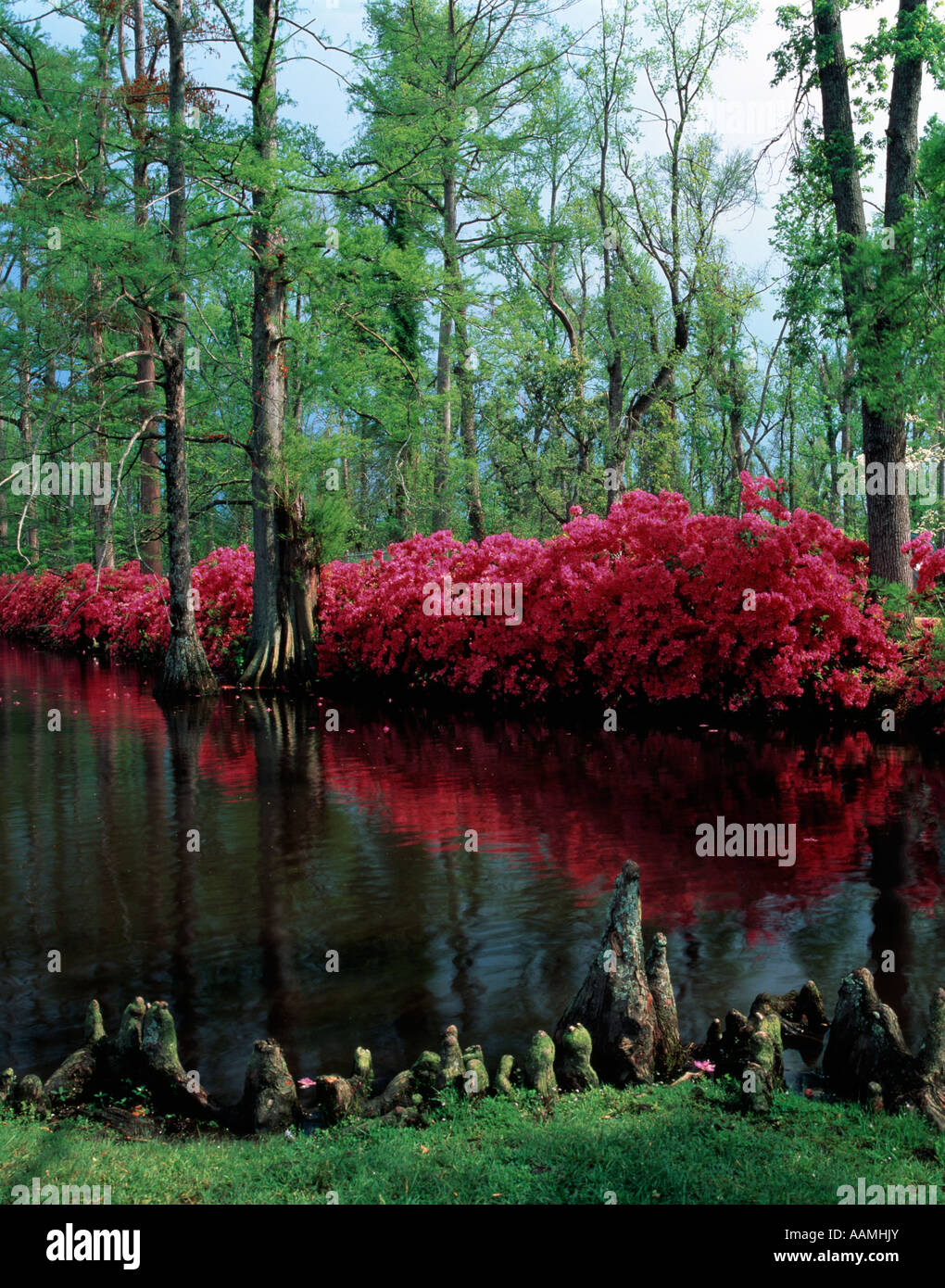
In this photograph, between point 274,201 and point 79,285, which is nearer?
point 274,201

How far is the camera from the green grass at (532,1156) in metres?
3.31

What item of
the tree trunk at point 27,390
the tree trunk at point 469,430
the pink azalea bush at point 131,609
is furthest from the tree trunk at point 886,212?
the tree trunk at point 469,430

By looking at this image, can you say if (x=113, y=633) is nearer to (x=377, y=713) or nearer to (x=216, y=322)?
(x=216, y=322)

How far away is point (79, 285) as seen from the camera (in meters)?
18.2

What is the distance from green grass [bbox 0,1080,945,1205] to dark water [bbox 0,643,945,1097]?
0.89 m

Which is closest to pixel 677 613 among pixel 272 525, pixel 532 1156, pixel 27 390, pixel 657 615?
pixel 657 615

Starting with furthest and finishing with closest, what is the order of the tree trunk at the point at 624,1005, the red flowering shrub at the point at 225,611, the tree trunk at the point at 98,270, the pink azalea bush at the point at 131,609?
the pink azalea bush at the point at 131,609
the red flowering shrub at the point at 225,611
the tree trunk at the point at 98,270
the tree trunk at the point at 624,1005

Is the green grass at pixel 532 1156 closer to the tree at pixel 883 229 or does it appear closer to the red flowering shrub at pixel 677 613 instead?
the red flowering shrub at pixel 677 613

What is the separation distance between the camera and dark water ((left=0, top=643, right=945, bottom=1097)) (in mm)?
5402

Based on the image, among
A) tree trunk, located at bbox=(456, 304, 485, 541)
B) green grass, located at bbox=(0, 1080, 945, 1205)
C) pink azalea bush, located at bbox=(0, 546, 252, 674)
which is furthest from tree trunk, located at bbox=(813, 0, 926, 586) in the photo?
tree trunk, located at bbox=(456, 304, 485, 541)

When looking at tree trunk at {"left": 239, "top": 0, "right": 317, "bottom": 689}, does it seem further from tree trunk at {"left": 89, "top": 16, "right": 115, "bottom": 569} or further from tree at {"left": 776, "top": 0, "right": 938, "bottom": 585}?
tree at {"left": 776, "top": 0, "right": 938, "bottom": 585}

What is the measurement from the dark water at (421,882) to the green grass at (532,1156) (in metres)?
0.89
